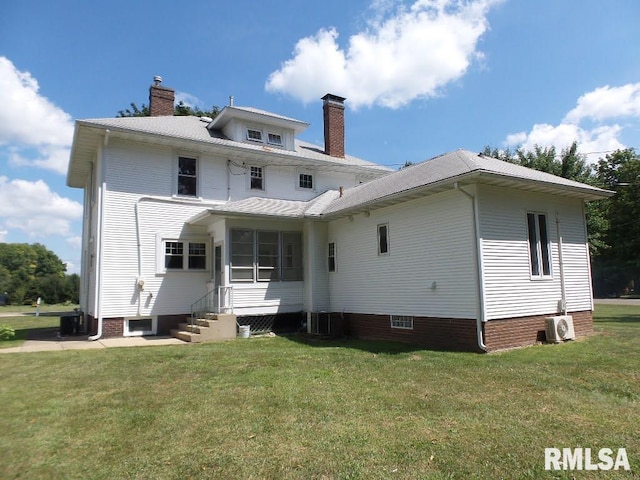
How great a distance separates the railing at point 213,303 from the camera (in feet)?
43.6

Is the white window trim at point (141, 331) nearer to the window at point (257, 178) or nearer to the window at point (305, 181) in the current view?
the window at point (257, 178)

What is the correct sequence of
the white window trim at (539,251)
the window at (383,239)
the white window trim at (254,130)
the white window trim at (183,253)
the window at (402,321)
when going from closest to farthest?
1. the white window trim at (539,251)
2. the window at (402,321)
3. the window at (383,239)
4. the white window trim at (183,253)
5. the white window trim at (254,130)

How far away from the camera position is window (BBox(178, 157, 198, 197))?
14.9 m

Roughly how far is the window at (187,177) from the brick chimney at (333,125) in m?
6.47

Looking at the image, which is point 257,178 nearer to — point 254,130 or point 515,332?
point 254,130

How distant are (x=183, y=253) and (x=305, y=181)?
5771mm

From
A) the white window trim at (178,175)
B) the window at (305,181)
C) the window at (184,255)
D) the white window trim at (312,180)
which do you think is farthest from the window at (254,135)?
the window at (184,255)

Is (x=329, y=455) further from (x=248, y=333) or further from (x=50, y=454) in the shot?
(x=248, y=333)

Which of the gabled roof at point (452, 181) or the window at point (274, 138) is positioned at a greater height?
the window at point (274, 138)

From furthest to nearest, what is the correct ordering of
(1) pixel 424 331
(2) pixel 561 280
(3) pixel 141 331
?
(3) pixel 141 331, (2) pixel 561 280, (1) pixel 424 331

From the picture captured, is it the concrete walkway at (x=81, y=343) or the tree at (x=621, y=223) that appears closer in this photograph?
the concrete walkway at (x=81, y=343)

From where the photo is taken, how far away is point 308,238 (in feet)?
48.9

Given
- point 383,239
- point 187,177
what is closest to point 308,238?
point 383,239

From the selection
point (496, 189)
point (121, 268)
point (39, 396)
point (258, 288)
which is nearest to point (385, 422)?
point (39, 396)
